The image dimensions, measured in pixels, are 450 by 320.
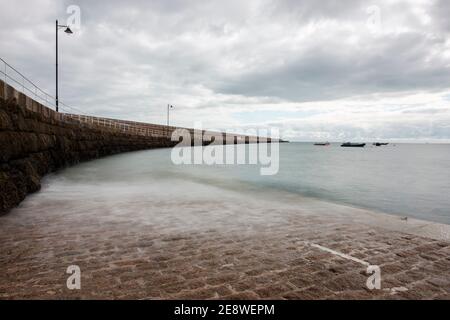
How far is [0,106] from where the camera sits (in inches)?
323

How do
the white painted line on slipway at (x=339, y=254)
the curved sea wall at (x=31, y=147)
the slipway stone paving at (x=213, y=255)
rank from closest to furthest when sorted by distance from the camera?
the slipway stone paving at (x=213, y=255) → the white painted line on slipway at (x=339, y=254) → the curved sea wall at (x=31, y=147)

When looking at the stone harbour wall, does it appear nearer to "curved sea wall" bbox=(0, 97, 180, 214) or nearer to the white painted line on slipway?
"curved sea wall" bbox=(0, 97, 180, 214)

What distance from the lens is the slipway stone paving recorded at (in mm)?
3406

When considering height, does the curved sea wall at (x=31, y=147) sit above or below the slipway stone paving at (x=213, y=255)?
above

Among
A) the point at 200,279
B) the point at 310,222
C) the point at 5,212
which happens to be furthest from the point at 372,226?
the point at 5,212

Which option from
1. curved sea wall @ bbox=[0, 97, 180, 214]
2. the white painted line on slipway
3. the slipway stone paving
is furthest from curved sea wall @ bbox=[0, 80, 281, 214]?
the white painted line on slipway

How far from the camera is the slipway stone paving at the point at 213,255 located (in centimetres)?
341

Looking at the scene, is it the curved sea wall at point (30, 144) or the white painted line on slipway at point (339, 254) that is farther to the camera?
the curved sea wall at point (30, 144)

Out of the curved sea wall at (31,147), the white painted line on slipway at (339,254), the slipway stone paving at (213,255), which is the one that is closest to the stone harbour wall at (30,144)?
the curved sea wall at (31,147)

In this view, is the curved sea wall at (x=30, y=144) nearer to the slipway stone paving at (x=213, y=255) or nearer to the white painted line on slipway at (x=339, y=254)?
the slipway stone paving at (x=213, y=255)

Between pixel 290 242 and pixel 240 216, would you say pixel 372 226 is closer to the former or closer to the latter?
pixel 290 242

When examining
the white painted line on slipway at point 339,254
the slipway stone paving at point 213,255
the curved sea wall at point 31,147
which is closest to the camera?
the slipway stone paving at point 213,255

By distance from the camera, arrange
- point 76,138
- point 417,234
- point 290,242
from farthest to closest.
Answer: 1. point 76,138
2. point 417,234
3. point 290,242
